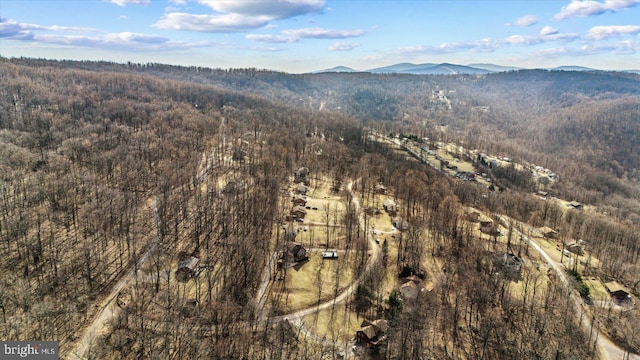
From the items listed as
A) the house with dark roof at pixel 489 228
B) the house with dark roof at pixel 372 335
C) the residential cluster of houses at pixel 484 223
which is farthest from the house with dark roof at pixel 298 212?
the house with dark roof at pixel 489 228

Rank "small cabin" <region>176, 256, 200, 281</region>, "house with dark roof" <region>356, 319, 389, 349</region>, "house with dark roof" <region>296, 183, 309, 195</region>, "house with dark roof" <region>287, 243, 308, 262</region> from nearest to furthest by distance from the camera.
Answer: "house with dark roof" <region>356, 319, 389, 349</region> → "small cabin" <region>176, 256, 200, 281</region> → "house with dark roof" <region>287, 243, 308, 262</region> → "house with dark roof" <region>296, 183, 309, 195</region>

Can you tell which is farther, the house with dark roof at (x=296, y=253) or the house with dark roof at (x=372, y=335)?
the house with dark roof at (x=296, y=253)

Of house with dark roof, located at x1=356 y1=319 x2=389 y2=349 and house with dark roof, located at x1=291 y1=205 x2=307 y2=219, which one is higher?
house with dark roof, located at x1=291 y1=205 x2=307 y2=219

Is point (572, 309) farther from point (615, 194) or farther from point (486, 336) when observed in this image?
point (615, 194)

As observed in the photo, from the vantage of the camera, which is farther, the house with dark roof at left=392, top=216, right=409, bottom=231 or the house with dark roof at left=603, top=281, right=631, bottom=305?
the house with dark roof at left=392, top=216, right=409, bottom=231

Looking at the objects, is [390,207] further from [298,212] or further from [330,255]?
[330,255]

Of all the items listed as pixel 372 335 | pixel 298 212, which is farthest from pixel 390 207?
pixel 372 335

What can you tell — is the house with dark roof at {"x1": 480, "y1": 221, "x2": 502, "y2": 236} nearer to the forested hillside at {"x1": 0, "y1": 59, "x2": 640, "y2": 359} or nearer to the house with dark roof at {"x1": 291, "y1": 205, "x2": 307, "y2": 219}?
the forested hillside at {"x1": 0, "y1": 59, "x2": 640, "y2": 359}

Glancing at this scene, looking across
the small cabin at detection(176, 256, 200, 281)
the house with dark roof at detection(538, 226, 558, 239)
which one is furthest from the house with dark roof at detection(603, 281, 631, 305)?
the small cabin at detection(176, 256, 200, 281)

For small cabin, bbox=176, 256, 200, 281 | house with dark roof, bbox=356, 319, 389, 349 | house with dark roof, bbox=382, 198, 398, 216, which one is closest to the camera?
house with dark roof, bbox=356, 319, 389, 349

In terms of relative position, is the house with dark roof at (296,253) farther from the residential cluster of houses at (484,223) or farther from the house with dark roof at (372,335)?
the residential cluster of houses at (484,223)
